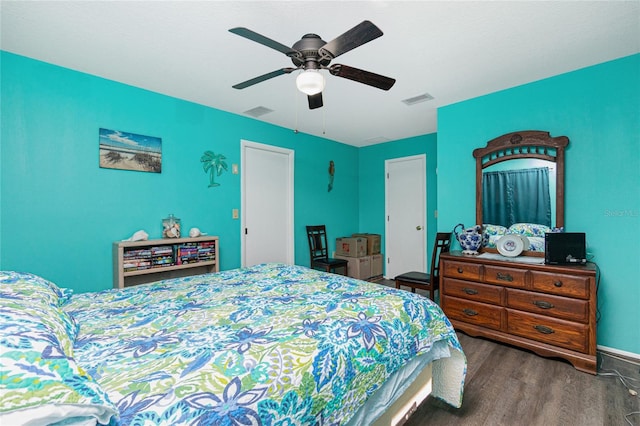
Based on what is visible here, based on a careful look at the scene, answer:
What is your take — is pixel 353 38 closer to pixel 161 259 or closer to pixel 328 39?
pixel 328 39

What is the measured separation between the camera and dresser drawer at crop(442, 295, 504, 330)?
2629mm

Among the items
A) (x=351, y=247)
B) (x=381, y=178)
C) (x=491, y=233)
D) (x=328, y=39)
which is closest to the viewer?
(x=328, y=39)

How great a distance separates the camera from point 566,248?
2.38 m

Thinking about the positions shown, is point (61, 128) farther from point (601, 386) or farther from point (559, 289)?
point (601, 386)

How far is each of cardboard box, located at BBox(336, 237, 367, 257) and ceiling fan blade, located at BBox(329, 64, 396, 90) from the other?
3.20m

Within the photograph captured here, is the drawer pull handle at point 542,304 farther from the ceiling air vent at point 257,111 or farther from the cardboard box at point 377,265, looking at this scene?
the ceiling air vent at point 257,111

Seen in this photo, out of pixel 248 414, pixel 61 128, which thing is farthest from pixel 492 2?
pixel 61 128

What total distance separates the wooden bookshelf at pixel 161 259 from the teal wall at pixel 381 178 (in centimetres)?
306

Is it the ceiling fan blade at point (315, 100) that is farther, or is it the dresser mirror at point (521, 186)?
the dresser mirror at point (521, 186)

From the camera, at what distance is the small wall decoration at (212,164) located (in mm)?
3424

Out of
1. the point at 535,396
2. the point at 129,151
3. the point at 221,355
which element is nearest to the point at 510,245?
the point at 535,396

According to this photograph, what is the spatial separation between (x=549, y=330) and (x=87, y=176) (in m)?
4.27

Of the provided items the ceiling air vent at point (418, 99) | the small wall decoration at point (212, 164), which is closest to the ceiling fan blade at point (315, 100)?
the ceiling air vent at point (418, 99)

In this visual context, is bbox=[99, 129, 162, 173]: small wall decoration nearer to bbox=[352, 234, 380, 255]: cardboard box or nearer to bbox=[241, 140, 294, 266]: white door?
bbox=[241, 140, 294, 266]: white door
